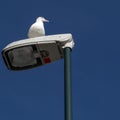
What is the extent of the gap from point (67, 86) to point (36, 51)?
103 cm

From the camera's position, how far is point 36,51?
9.10 m

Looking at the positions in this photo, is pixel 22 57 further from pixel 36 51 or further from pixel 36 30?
pixel 36 30

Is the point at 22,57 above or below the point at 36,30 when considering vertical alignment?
below

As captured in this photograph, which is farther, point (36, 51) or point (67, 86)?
point (36, 51)

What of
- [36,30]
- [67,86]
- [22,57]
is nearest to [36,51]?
[22,57]

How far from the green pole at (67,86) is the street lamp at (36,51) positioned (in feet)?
0.23

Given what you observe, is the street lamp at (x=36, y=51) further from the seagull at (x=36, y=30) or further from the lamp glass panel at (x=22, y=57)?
the seagull at (x=36, y=30)

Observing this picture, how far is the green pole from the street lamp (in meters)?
0.07

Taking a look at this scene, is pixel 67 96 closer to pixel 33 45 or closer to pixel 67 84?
pixel 67 84

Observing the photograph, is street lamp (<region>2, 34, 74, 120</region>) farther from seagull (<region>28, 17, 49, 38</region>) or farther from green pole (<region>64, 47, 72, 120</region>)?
seagull (<region>28, 17, 49, 38</region>)

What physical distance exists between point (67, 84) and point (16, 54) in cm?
116

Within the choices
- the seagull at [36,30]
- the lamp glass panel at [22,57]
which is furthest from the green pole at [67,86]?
the seagull at [36,30]

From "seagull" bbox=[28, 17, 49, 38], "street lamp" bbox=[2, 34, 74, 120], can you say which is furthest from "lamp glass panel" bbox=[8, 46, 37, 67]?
"seagull" bbox=[28, 17, 49, 38]

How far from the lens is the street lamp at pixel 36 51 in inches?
352
